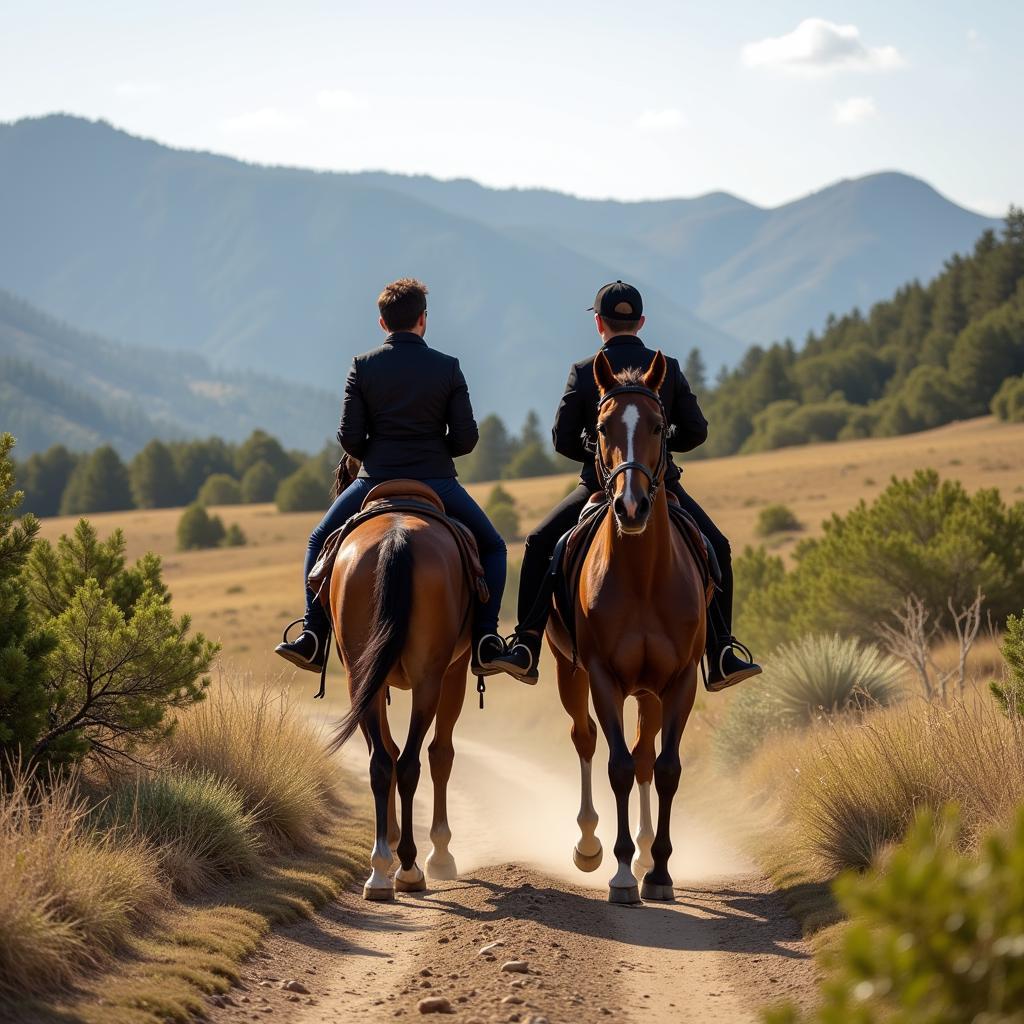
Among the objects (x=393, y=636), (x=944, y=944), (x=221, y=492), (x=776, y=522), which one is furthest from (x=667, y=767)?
(x=221, y=492)

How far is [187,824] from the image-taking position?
9656 millimetres

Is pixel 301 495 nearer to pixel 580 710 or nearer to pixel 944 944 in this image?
pixel 580 710

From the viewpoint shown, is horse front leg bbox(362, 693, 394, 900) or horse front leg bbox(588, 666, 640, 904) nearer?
horse front leg bbox(588, 666, 640, 904)

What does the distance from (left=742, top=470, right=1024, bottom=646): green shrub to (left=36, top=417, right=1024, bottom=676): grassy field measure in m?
21.9

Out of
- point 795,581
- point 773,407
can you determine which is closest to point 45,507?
point 773,407

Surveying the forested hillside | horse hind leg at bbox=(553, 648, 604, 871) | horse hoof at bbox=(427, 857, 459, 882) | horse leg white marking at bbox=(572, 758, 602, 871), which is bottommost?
horse hoof at bbox=(427, 857, 459, 882)

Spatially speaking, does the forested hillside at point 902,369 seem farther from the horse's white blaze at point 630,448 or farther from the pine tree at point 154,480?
the horse's white blaze at point 630,448

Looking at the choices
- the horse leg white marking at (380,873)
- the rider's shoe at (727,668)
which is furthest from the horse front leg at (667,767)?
the horse leg white marking at (380,873)

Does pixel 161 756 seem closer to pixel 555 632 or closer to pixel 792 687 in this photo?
pixel 555 632

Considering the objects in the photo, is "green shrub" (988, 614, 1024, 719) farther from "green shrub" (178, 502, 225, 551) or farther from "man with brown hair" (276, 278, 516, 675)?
"green shrub" (178, 502, 225, 551)

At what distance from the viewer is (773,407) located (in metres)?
115

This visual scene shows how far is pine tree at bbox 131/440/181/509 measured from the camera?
412ft

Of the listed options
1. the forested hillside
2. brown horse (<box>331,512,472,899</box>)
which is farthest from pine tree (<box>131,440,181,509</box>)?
brown horse (<box>331,512,472,899</box>)

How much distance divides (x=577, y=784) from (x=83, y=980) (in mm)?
12636
